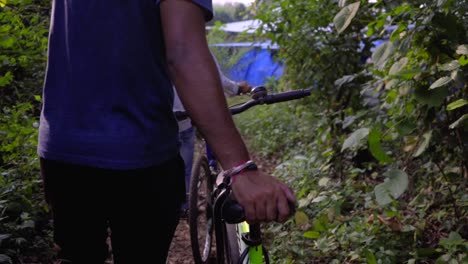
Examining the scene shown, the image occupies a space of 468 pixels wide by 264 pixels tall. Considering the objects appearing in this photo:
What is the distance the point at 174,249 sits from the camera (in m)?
3.93

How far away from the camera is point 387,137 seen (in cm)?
263

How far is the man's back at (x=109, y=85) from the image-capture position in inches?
54.8

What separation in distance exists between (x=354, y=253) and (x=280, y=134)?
4225mm

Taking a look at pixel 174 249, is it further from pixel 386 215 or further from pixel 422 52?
pixel 422 52

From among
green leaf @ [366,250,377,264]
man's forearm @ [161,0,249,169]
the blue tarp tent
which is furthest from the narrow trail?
the blue tarp tent

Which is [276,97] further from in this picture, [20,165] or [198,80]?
[20,165]

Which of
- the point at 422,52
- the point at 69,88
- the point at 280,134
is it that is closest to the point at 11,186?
the point at 69,88

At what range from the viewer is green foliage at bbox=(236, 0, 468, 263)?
7.65ft

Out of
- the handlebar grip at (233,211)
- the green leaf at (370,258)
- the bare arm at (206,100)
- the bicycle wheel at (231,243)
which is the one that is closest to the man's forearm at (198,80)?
the bare arm at (206,100)

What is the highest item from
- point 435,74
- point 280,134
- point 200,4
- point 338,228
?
point 200,4

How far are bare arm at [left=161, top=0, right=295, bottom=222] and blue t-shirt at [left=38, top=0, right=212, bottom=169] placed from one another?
0.52 feet

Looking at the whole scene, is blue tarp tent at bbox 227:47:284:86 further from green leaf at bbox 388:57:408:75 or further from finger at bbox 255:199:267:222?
finger at bbox 255:199:267:222

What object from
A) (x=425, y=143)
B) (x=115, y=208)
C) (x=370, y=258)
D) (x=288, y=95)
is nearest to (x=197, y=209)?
(x=370, y=258)

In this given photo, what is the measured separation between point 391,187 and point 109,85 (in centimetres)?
147
